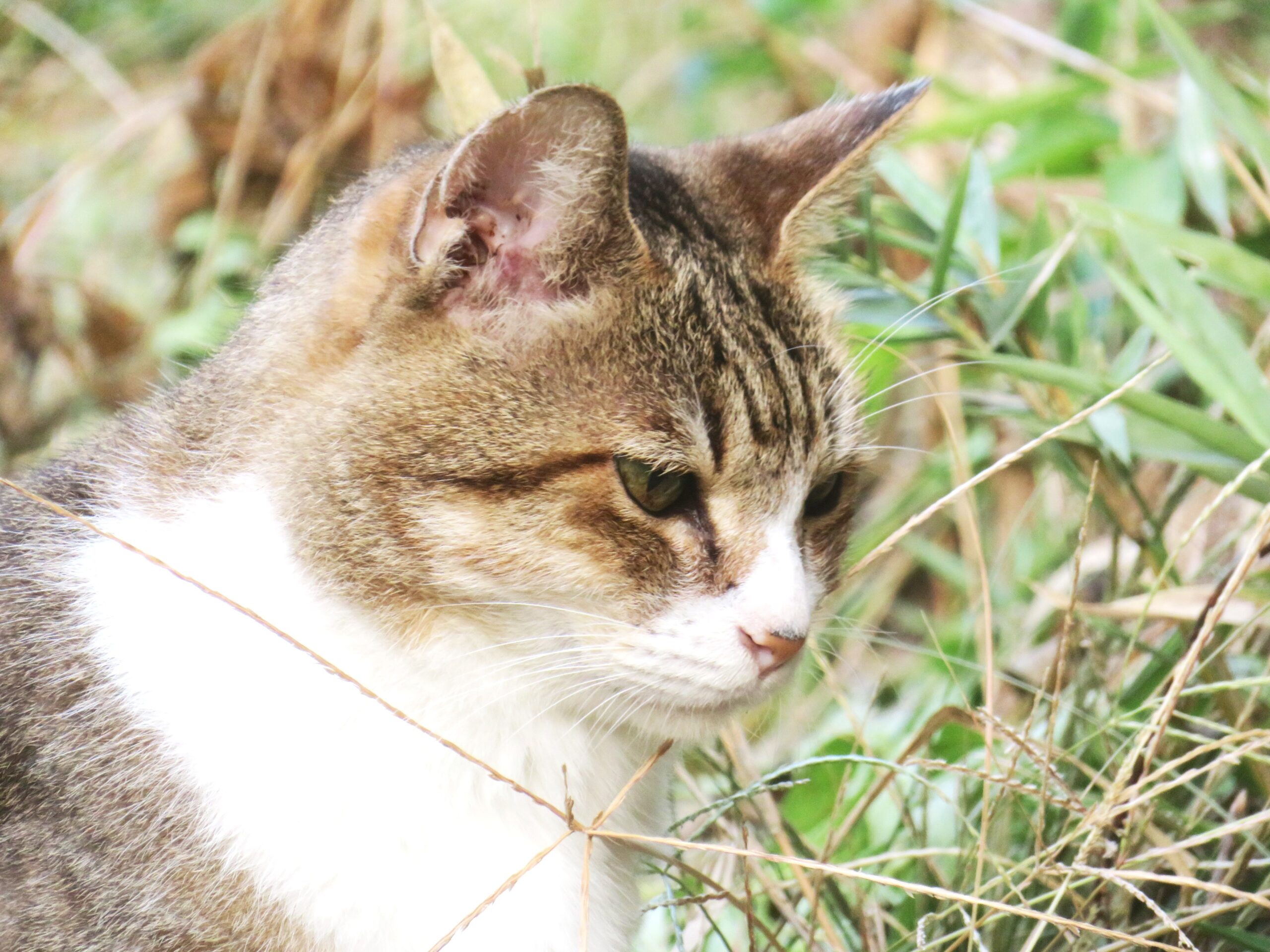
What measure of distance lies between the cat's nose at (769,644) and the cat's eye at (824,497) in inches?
11.1

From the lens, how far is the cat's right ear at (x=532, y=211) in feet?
4.67

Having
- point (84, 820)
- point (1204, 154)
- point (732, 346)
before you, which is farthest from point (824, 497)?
point (1204, 154)

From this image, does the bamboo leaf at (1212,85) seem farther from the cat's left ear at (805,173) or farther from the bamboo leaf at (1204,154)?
the cat's left ear at (805,173)

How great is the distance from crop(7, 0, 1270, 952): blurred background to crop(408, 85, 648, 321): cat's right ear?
0.55 metres

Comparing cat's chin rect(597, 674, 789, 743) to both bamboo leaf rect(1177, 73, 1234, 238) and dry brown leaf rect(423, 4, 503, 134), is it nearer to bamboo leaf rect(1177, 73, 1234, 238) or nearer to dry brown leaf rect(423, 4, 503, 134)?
dry brown leaf rect(423, 4, 503, 134)

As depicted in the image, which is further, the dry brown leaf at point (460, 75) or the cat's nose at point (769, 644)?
the dry brown leaf at point (460, 75)

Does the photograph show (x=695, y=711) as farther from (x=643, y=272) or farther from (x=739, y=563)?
(x=643, y=272)

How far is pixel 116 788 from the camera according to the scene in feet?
4.98

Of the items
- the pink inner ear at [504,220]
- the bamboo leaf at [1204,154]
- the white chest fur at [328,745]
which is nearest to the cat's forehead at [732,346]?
the pink inner ear at [504,220]

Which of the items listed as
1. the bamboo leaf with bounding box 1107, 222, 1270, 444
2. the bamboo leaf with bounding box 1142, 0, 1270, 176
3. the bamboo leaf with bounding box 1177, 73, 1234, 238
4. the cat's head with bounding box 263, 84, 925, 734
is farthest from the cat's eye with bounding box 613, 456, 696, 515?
the bamboo leaf with bounding box 1177, 73, 1234, 238

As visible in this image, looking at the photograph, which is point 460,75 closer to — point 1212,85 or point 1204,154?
point 1212,85

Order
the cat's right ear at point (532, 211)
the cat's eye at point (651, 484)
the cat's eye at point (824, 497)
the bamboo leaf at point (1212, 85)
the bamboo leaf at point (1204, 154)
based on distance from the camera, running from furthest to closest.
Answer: the bamboo leaf at point (1204, 154) → the bamboo leaf at point (1212, 85) → the cat's eye at point (824, 497) → the cat's eye at point (651, 484) → the cat's right ear at point (532, 211)

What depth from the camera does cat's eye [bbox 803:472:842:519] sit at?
70.2 inches

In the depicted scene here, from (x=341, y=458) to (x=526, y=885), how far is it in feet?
1.94
